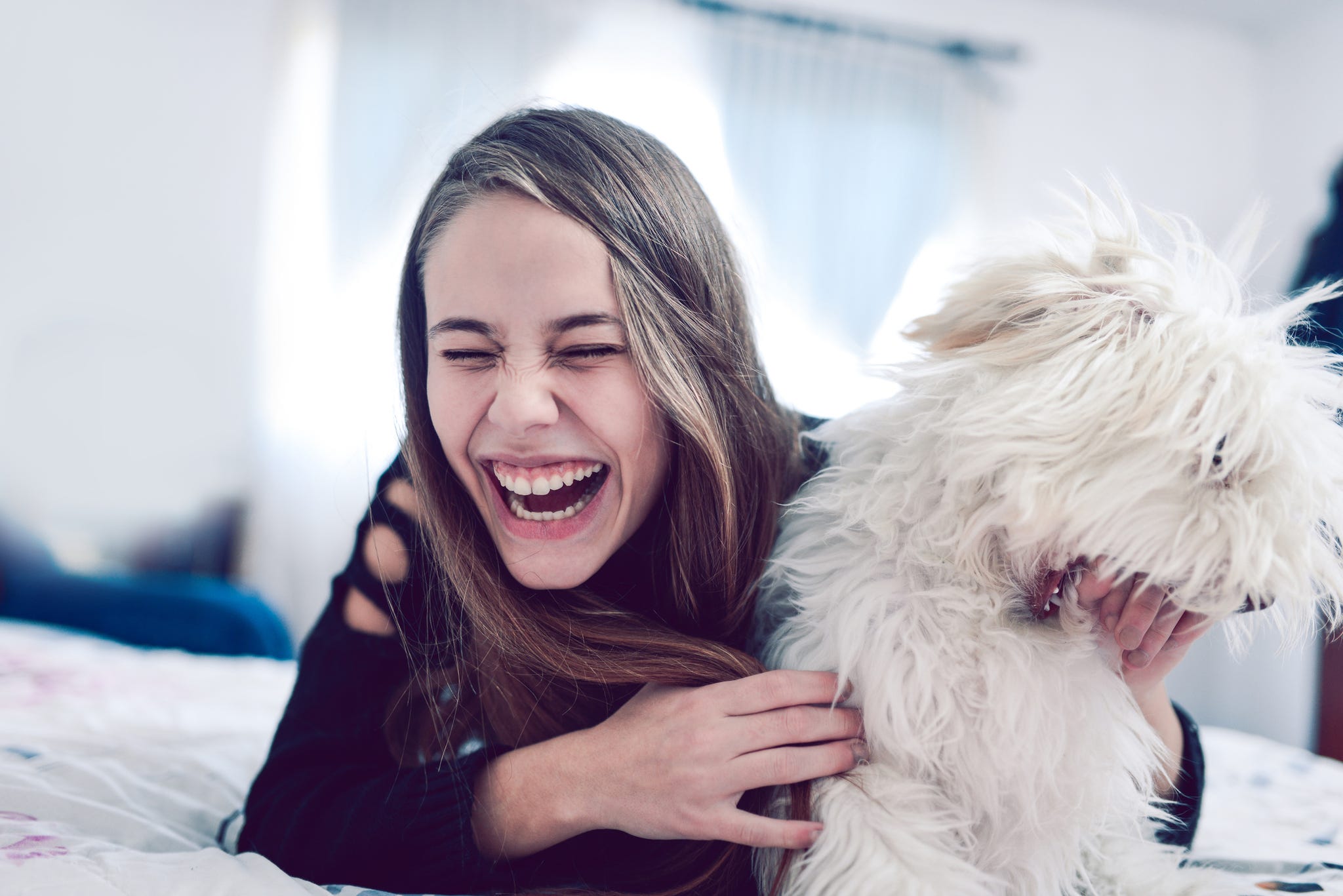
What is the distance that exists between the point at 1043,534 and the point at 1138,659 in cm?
17

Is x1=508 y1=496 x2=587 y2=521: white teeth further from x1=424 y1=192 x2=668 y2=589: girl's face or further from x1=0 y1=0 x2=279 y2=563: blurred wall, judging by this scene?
x1=0 y1=0 x2=279 y2=563: blurred wall

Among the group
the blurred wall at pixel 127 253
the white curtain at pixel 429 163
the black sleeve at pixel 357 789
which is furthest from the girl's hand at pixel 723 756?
the blurred wall at pixel 127 253

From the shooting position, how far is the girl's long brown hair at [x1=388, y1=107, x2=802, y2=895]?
30.5 inches

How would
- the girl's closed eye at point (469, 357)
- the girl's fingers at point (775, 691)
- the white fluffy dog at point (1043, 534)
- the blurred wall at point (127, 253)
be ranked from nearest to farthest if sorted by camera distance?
the white fluffy dog at point (1043, 534) → the girl's fingers at point (775, 691) → the girl's closed eye at point (469, 357) → the blurred wall at point (127, 253)

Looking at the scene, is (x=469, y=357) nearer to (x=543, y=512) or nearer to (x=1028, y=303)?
(x=543, y=512)

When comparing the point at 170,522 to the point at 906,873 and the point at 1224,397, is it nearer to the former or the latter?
the point at 906,873

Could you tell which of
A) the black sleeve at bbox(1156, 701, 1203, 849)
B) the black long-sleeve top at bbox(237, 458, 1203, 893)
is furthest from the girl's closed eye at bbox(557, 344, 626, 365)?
the black sleeve at bbox(1156, 701, 1203, 849)

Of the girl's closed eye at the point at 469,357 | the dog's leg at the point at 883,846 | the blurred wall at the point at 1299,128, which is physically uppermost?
the blurred wall at the point at 1299,128

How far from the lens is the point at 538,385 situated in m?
0.75

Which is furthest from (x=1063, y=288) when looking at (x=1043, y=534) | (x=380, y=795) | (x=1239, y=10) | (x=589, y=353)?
(x=1239, y=10)

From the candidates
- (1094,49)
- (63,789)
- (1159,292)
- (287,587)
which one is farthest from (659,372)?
(1094,49)

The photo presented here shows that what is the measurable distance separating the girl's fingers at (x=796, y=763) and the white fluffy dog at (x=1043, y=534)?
0.01m

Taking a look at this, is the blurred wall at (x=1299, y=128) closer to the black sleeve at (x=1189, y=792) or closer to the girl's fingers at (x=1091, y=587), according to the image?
the black sleeve at (x=1189, y=792)

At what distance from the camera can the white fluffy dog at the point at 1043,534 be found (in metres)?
0.57
